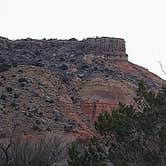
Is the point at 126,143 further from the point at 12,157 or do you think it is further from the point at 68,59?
the point at 68,59

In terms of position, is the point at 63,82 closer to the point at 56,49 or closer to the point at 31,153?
the point at 56,49

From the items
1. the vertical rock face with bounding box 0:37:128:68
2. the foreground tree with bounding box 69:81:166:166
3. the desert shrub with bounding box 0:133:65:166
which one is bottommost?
the desert shrub with bounding box 0:133:65:166

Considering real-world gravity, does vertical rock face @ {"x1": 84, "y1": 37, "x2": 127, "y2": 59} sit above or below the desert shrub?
above

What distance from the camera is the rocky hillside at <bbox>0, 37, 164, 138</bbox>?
58750 mm

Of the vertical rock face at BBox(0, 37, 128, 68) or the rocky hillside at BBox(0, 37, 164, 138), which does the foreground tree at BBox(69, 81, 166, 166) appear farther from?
the vertical rock face at BBox(0, 37, 128, 68)

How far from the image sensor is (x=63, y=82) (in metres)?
71.1

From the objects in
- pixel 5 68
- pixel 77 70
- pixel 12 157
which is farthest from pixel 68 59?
pixel 12 157

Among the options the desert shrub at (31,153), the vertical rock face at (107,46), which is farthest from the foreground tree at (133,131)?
the vertical rock face at (107,46)

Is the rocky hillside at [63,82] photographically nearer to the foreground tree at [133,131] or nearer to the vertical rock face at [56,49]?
the vertical rock face at [56,49]

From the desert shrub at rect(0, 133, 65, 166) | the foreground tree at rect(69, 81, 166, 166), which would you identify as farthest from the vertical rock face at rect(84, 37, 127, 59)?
the foreground tree at rect(69, 81, 166, 166)

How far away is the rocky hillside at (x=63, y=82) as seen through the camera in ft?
193

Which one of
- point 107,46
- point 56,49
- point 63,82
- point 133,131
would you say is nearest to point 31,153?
point 133,131

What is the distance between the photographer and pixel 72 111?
64.9m

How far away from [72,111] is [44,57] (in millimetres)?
15642
